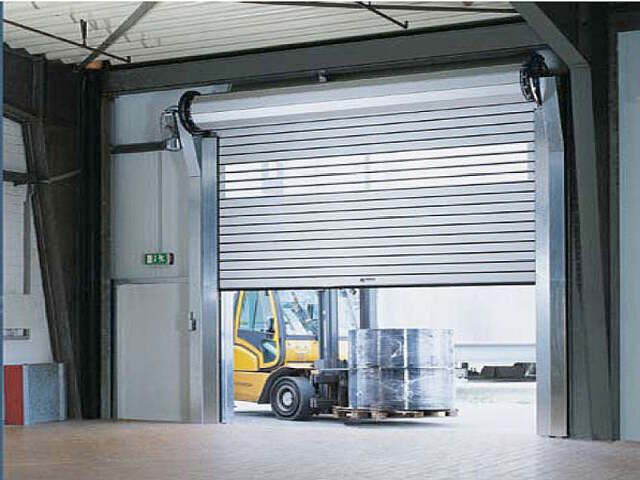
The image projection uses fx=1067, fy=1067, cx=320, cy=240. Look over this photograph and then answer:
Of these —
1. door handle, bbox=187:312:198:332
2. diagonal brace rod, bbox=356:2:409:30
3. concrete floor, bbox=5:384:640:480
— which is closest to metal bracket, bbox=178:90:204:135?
door handle, bbox=187:312:198:332

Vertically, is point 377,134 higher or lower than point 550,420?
higher

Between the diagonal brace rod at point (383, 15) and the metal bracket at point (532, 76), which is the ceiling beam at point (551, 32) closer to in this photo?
the metal bracket at point (532, 76)

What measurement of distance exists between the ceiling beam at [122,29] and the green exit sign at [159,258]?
8.84ft

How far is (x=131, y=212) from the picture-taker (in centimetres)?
1454

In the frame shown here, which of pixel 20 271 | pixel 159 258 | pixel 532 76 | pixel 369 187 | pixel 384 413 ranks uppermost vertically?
pixel 532 76

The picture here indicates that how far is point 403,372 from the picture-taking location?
1459 centimetres

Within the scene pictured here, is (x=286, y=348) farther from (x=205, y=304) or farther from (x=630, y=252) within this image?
(x=630, y=252)

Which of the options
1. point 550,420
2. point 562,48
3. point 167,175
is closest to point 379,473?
point 550,420

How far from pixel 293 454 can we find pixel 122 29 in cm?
555

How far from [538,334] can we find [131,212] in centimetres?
583

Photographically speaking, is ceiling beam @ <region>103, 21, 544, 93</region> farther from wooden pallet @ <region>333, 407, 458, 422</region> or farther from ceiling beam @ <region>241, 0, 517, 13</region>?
wooden pallet @ <region>333, 407, 458, 422</region>

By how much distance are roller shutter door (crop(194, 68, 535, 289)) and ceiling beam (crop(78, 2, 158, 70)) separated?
1.39 m

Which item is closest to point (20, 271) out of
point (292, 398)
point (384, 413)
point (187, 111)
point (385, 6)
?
point (187, 111)

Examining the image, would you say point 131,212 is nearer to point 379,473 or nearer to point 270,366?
point 270,366
